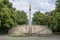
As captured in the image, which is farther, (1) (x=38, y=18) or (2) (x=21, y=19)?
(1) (x=38, y=18)

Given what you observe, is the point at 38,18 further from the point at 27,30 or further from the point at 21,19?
the point at 27,30

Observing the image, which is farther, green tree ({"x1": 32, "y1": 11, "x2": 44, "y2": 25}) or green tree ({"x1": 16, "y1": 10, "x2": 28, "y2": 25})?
green tree ({"x1": 32, "y1": 11, "x2": 44, "y2": 25})

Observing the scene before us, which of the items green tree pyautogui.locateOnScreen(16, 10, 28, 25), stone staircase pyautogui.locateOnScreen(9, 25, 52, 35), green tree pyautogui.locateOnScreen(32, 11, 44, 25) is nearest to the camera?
stone staircase pyautogui.locateOnScreen(9, 25, 52, 35)

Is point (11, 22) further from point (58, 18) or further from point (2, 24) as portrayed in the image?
point (58, 18)

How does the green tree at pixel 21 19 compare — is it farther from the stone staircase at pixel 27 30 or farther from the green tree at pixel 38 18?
the stone staircase at pixel 27 30

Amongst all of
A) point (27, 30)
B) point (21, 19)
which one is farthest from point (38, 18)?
point (27, 30)

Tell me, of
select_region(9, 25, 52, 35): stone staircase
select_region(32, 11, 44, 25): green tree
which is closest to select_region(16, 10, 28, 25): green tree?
select_region(32, 11, 44, 25): green tree

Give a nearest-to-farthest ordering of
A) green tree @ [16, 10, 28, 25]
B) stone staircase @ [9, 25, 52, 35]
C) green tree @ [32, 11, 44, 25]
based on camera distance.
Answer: stone staircase @ [9, 25, 52, 35] → green tree @ [16, 10, 28, 25] → green tree @ [32, 11, 44, 25]

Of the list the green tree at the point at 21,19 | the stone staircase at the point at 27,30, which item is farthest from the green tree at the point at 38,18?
the stone staircase at the point at 27,30

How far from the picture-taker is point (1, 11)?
1585 inches

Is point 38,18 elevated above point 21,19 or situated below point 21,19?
below

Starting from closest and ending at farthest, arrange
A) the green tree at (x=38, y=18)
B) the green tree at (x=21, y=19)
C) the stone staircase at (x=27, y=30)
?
the stone staircase at (x=27, y=30), the green tree at (x=21, y=19), the green tree at (x=38, y=18)

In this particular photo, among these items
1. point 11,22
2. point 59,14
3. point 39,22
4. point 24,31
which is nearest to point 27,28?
point 24,31

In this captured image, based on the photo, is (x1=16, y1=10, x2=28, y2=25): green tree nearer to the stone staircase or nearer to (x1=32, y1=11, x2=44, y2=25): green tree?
(x1=32, y1=11, x2=44, y2=25): green tree
